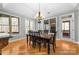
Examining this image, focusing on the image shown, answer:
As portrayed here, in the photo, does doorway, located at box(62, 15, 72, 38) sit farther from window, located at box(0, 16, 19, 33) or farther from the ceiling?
window, located at box(0, 16, 19, 33)

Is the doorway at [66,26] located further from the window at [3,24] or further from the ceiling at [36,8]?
the window at [3,24]

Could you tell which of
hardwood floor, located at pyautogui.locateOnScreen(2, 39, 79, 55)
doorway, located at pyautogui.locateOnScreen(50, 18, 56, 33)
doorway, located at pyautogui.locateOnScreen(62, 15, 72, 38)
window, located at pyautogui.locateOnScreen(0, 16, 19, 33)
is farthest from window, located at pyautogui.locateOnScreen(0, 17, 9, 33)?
doorway, located at pyautogui.locateOnScreen(62, 15, 72, 38)

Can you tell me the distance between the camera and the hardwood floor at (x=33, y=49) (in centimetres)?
232

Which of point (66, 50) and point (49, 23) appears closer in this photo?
point (66, 50)

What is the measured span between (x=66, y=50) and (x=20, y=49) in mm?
1057

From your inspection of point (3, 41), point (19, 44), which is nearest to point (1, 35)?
point (3, 41)

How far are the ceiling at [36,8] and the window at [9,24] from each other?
0.18 metres

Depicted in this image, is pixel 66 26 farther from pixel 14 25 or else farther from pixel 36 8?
pixel 14 25

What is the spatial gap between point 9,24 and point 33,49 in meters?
0.80

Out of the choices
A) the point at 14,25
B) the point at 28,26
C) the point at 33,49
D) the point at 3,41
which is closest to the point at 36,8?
the point at 28,26

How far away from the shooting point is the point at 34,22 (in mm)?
2408

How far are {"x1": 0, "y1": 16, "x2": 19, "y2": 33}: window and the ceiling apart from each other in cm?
18
